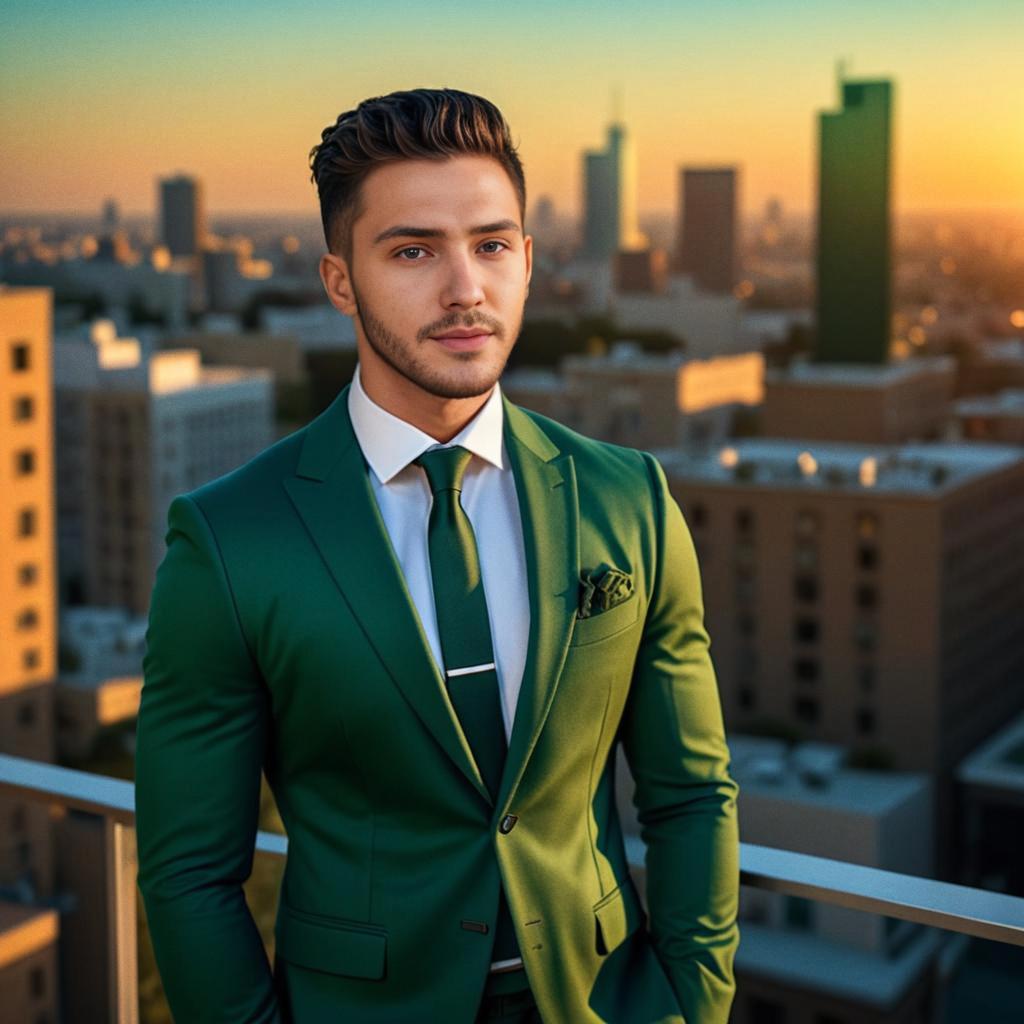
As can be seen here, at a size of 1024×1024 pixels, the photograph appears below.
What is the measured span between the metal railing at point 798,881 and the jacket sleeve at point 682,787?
0.11 m

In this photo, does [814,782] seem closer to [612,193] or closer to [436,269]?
[436,269]

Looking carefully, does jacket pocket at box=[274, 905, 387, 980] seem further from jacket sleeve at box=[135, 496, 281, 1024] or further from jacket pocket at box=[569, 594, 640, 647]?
jacket pocket at box=[569, 594, 640, 647]

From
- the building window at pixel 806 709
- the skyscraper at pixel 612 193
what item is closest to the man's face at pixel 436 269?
the building window at pixel 806 709

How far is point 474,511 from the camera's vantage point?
144 cm

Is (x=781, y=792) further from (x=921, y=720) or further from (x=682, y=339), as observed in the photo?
(x=682, y=339)

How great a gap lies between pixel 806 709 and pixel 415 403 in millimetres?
25802

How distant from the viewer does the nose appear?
1.38m

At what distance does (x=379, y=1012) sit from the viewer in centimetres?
137

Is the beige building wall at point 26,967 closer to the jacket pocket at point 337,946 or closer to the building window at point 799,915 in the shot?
the jacket pocket at point 337,946

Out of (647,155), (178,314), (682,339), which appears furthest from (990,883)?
(647,155)

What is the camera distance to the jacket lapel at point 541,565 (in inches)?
53.5

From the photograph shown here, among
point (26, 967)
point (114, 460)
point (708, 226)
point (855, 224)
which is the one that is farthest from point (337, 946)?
point (708, 226)

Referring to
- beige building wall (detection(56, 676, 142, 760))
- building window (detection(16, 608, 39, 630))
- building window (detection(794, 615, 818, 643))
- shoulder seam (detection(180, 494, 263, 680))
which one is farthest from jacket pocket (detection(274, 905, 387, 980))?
building window (detection(794, 615, 818, 643))

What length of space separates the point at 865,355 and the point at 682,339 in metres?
9.83
